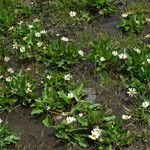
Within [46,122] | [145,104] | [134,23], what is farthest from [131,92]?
[134,23]

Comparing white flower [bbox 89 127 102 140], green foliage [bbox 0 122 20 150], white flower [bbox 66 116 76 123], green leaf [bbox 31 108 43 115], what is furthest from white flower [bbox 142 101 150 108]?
green foliage [bbox 0 122 20 150]

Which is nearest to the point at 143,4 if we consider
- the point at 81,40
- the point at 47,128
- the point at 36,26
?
the point at 81,40

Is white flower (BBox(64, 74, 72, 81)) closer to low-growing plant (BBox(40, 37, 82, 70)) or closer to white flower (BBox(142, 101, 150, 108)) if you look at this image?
low-growing plant (BBox(40, 37, 82, 70))

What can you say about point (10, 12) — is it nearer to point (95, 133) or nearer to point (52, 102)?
point (52, 102)

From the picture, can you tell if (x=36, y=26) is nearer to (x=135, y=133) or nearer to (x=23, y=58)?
(x=23, y=58)

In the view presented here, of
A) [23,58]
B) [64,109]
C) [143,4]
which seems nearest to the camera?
[64,109]

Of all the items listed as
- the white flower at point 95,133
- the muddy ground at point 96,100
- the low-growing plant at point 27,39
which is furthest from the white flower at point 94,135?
the low-growing plant at point 27,39
